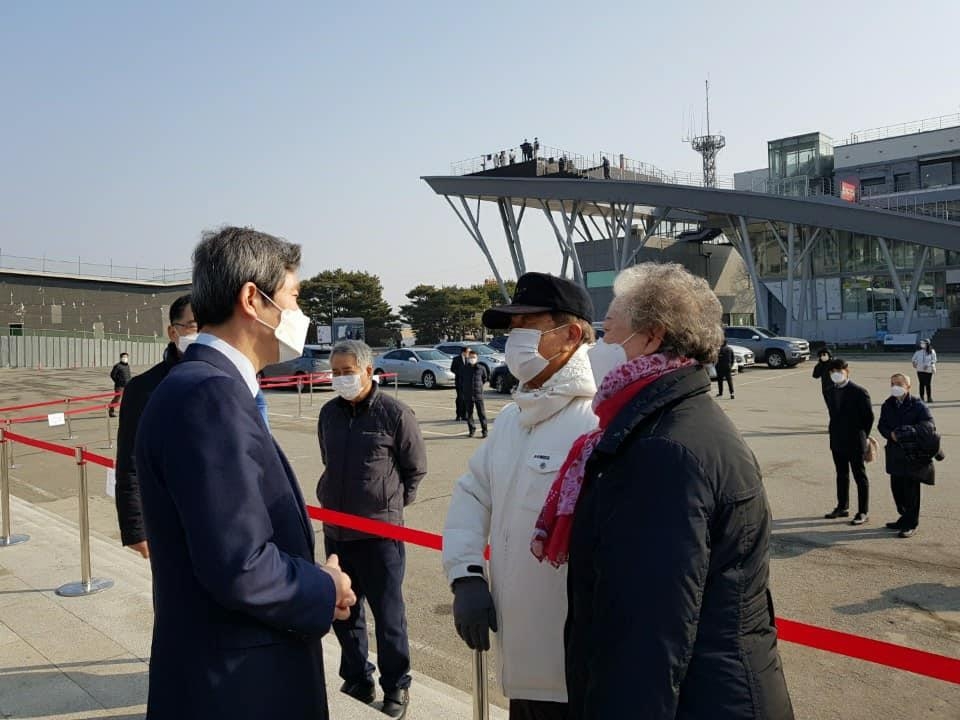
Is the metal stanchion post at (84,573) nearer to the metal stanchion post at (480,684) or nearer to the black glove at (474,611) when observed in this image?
the metal stanchion post at (480,684)

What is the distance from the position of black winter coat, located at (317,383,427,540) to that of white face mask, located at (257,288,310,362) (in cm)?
225

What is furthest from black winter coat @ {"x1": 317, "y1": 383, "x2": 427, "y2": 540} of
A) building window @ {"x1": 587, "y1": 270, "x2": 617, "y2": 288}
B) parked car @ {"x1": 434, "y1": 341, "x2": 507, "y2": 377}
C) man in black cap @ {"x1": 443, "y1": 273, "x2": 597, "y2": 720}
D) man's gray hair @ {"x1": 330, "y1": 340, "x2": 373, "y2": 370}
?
building window @ {"x1": 587, "y1": 270, "x2": 617, "y2": 288}

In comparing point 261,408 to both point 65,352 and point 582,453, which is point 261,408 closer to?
point 582,453

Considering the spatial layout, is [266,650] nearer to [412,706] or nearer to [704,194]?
[412,706]

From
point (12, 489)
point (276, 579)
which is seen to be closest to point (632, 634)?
point (276, 579)

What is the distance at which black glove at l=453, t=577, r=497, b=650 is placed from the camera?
2.38 metres

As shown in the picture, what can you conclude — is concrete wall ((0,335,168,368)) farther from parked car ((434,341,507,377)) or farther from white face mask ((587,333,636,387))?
white face mask ((587,333,636,387))

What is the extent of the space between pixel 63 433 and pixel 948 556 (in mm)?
16988

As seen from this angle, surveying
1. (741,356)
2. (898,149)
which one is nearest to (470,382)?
(741,356)

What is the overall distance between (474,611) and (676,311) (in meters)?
1.17

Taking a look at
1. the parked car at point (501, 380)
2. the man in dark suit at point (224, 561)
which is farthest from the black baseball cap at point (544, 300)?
the parked car at point (501, 380)

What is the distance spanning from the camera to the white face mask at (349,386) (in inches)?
179

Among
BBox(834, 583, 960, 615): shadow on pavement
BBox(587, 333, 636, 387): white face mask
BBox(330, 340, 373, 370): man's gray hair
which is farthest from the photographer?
BBox(834, 583, 960, 615): shadow on pavement

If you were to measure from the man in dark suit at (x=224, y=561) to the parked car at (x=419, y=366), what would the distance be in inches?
909
